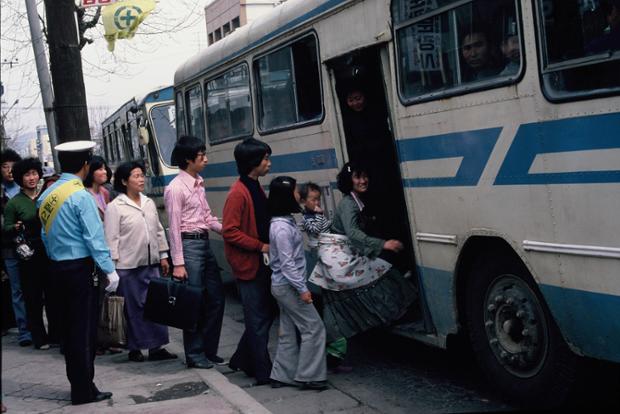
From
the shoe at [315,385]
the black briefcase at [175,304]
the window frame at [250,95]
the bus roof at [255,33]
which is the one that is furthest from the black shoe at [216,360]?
the bus roof at [255,33]

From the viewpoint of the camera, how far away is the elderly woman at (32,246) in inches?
343

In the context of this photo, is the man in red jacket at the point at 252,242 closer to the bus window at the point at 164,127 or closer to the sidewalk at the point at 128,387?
the sidewalk at the point at 128,387

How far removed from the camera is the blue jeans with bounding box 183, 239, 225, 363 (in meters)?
7.48

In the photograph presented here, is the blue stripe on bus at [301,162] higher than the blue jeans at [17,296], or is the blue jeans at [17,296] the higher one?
the blue stripe on bus at [301,162]

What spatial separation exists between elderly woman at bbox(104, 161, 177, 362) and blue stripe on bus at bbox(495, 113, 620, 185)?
365 cm

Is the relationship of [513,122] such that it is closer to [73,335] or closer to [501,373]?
[501,373]

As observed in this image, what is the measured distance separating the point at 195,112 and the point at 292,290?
6267 mm

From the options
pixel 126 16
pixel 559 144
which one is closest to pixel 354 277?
pixel 559 144

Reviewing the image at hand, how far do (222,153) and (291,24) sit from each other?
121 inches

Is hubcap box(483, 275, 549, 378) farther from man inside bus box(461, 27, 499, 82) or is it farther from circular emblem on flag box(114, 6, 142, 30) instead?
circular emblem on flag box(114, 6, 142, 30)

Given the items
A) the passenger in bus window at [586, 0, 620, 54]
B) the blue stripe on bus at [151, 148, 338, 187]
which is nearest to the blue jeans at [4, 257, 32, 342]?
the blue stripe on bus at [151, 148, 338, 187]

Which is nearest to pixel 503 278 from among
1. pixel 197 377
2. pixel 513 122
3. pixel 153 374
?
pixel 513 122

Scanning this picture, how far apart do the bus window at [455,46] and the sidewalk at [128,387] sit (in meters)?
2.52

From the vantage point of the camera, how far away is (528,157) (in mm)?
5047
